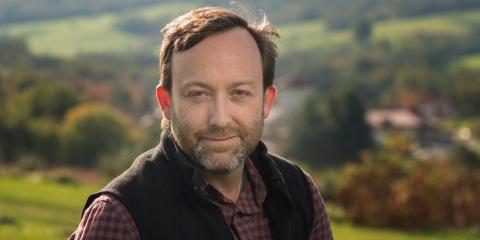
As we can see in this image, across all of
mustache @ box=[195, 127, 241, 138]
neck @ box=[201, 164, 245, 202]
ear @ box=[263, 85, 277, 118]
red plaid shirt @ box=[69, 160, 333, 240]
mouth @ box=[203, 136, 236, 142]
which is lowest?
red plaid shirt @ box=[69, 160, 333, 240]

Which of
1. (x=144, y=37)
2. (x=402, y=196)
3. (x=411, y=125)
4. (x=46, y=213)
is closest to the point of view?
(x=46, y=213)

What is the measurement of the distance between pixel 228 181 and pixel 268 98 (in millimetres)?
331

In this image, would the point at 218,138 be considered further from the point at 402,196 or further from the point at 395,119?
the point at 395,119

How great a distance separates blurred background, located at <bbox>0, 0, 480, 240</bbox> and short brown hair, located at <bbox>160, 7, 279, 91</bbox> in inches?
4.1

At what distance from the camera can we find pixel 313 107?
208 ft

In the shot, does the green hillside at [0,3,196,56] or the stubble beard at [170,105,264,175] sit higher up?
the green hillside at [0,3,196,56]

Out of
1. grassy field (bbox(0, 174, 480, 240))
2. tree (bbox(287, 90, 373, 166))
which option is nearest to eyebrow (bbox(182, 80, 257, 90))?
grassy field (bbox(0, 174, 480, 240))

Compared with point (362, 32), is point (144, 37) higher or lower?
higher

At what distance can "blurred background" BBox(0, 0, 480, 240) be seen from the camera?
82.6ft

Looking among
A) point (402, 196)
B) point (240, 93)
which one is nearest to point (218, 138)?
point (240, 93)

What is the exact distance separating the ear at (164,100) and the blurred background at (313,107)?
41 cm

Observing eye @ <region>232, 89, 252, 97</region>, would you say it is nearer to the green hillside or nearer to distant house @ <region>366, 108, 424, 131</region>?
distant house @ <region>366, 108, 424, 131</region>

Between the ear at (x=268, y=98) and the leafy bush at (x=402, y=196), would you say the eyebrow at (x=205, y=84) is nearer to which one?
the ear at (x=268, y=98)

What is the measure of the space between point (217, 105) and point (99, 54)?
106564 millimetres
